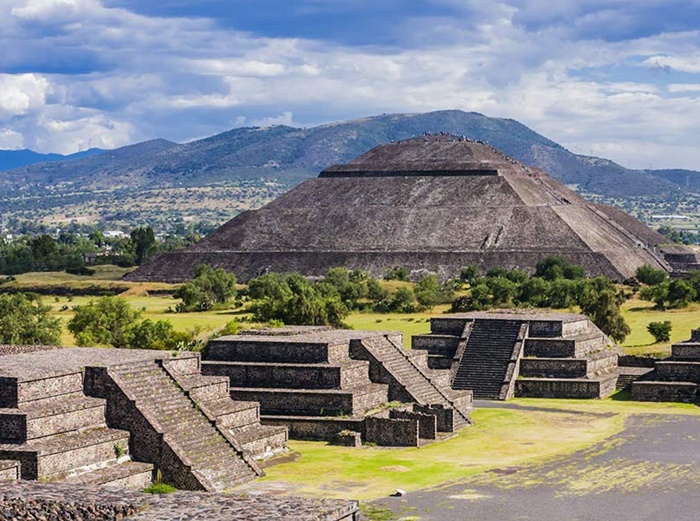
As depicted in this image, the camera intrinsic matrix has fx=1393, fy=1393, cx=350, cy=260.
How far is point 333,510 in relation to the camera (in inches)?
1043

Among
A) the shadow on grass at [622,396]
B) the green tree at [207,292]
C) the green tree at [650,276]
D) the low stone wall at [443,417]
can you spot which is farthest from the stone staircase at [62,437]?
the green tree at [650,276]

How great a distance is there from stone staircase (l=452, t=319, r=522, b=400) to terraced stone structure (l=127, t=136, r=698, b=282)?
6868 cm

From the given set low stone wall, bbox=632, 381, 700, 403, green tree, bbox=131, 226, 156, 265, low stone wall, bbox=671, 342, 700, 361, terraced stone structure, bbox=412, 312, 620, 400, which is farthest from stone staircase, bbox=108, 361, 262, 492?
green tree, bbox=131, 226, 156, 265

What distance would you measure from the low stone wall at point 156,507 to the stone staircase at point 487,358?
1176 inches

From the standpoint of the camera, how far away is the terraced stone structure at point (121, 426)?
119 ft

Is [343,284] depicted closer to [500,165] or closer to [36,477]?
[500,165]

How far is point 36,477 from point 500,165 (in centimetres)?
12979

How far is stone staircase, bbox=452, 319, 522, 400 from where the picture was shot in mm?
57250

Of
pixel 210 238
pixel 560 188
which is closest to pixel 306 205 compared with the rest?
pixel 210 238

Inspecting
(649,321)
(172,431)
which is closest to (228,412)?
(172,431)

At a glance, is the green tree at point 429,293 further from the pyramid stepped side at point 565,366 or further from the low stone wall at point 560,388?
the low stone wall at point 560,388

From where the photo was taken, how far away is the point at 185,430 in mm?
39156

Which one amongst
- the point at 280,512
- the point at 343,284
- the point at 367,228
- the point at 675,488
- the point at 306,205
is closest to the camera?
the point at 280,512

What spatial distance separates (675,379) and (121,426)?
27.2m
